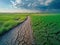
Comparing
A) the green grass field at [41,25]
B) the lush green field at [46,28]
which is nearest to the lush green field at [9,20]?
the green grass field at [41,25]

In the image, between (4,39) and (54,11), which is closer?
(4,39)

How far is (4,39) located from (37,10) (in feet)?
2.15

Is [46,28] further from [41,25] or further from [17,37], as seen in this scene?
[17,37]

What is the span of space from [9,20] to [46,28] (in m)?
0.55

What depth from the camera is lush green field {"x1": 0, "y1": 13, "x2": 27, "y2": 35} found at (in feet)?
7.76

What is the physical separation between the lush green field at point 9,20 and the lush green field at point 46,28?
0.64ft

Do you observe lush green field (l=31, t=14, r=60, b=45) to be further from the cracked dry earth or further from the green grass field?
the cracked dry earth

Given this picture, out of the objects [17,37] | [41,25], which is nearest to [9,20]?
[17,37]

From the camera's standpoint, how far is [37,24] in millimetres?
2424

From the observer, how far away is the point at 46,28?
7.70 ft

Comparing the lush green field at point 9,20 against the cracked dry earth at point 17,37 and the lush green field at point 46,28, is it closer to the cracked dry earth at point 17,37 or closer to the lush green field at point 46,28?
the cracked dry earth at point 17,37

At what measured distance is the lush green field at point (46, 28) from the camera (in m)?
2.28

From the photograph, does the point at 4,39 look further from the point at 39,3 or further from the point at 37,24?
the point at 39,3

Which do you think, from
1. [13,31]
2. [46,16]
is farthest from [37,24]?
[13,31]
